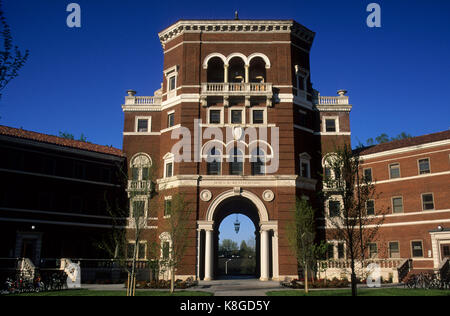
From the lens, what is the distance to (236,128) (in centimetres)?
3688

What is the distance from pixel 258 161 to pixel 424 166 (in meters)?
14.9

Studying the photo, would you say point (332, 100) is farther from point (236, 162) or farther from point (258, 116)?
point (236, 162)

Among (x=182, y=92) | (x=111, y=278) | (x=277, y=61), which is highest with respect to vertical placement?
(x=277, y=61)

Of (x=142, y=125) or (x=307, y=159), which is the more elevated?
(x=142, y=125)

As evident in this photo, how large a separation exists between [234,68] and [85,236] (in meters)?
21.7

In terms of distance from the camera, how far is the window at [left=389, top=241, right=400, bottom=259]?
36.6 meters

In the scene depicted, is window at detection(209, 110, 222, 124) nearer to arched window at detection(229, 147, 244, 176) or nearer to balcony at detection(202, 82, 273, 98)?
balcony at detection(202, 82, 273, 98)

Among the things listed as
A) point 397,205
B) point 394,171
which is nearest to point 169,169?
point 394,171

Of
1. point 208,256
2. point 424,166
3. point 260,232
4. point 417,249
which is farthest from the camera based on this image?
point 424,166

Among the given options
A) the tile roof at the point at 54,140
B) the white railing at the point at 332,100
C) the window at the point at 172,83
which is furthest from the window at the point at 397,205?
the tile roof at the point at 54,140

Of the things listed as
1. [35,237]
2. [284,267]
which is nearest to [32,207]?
[35,237]
